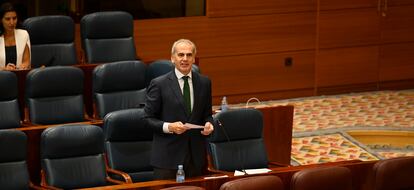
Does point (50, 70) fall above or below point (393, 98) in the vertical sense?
above

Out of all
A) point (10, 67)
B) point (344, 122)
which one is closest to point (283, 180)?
point (10, 67)

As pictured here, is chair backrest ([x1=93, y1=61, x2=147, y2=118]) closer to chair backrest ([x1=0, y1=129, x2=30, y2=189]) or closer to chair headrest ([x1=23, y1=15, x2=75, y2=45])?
chair headrest ([x1=23, y1=15, x2=75, y2=45])

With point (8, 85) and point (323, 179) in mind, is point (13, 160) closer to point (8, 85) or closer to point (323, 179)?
point (8, 85)

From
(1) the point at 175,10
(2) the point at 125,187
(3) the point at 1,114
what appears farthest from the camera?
(1) the point at 175,10

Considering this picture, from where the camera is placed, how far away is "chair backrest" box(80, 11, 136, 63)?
8109 millimetres

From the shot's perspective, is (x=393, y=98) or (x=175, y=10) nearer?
(x=175, y=10)

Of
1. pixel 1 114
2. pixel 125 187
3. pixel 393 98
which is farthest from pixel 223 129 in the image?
pixel 393 98

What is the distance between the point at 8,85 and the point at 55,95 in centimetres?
44

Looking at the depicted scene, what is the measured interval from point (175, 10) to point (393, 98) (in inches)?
98.3

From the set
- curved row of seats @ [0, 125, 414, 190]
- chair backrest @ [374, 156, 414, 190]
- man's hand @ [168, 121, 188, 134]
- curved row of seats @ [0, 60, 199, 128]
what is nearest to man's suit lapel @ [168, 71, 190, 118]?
man's hand @ [168, 121, 188, 134]

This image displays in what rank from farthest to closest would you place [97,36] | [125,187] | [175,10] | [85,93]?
[175,10] → [97,36] → [85,93] → [125,187]

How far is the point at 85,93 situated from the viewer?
761 cm

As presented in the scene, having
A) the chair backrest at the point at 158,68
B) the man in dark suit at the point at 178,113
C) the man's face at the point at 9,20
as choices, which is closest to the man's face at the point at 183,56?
the man in dark suit at the point at 178,113

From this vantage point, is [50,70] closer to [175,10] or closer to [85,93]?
[85,93]
